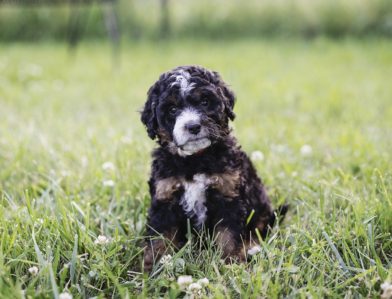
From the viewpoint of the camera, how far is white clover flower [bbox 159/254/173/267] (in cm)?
313

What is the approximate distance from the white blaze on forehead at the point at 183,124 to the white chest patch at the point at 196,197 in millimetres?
294

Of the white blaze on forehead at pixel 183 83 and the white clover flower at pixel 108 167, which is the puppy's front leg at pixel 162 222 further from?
the white clover flower at pixel 108 167

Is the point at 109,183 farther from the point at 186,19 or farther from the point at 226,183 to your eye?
the point at 186,19

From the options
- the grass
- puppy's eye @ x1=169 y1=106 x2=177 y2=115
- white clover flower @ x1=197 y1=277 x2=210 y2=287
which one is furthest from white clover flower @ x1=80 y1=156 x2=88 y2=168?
white clover flower @ x1=197 y1=277 x2=210 y2=287

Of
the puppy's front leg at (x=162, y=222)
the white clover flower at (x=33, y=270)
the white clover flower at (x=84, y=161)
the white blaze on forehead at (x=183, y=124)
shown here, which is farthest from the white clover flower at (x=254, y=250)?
the white clover flower at (x=84, y=161)

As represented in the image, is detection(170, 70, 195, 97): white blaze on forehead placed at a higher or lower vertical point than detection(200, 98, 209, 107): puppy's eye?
higher

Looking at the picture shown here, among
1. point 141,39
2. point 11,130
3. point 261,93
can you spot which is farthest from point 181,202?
point 141,39

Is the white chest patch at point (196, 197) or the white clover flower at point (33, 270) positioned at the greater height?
the white chest patch at point (196, 197)

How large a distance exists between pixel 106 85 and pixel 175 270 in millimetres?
6740

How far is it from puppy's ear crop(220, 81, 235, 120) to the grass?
853mm

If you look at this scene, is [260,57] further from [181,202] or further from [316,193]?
[181,202]

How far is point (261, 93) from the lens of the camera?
330 inches

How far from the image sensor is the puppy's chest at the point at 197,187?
132 inches

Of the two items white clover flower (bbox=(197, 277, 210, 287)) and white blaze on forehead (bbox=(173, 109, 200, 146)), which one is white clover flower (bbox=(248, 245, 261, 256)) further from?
white blaze on forehead (bbox=(173, 109, 200, 146))
